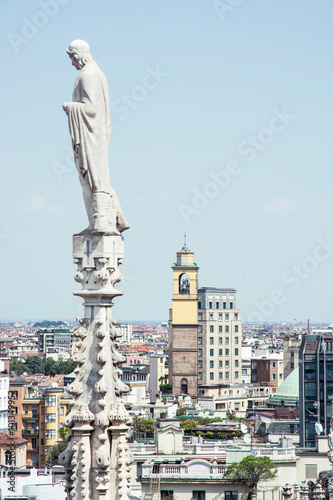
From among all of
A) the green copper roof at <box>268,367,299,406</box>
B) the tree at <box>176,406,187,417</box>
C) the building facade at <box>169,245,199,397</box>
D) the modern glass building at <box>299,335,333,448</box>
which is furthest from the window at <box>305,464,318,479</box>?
the building facade at <box>169,245,199,397</box>

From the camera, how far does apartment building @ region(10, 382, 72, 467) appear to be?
77938mm

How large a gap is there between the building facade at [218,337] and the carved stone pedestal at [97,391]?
125526 millimetres

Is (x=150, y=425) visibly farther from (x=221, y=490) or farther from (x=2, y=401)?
(x=221, y=490)

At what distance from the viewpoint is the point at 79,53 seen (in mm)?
7863

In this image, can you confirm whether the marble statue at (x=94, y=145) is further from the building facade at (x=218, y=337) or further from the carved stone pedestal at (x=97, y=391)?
the building facade at (x=218, y=337)

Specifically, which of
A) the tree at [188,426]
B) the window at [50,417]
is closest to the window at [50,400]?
the window at [50,417]

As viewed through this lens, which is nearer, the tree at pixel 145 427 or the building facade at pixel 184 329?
the tree at pixel 145 427

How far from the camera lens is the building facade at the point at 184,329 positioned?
128375 mm

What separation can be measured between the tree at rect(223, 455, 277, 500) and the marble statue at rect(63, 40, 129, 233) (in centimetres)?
3903

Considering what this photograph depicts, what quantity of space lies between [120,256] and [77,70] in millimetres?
1352

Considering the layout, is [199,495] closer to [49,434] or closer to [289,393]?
[49,434]

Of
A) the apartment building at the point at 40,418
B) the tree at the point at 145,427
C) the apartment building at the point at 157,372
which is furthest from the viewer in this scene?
the apartment building at the point at 157,372

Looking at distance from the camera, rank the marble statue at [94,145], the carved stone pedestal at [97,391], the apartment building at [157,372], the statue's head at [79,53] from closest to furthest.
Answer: the carved stone pedestal at [97,391]
the marble statue at [94,145]
the statue's head at [79,53]
the apartment building at [157,372]

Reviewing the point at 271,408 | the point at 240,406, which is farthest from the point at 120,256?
the point at 240,406
